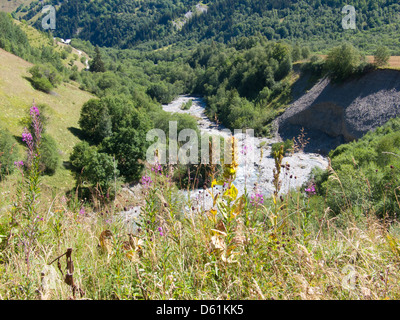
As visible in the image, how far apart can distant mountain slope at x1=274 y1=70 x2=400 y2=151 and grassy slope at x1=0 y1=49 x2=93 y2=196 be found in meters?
26.1

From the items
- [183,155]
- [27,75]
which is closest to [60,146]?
[183,155]

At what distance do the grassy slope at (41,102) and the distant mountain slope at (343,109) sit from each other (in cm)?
2613

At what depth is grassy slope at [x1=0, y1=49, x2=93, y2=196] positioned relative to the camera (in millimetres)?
25987

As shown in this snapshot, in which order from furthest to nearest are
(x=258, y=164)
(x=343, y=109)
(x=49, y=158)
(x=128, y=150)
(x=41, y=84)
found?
(x=41, y=84) → (x=343, y=109) → (x=128, y=150) → (x=49, y=158) → (x=258, y=164)

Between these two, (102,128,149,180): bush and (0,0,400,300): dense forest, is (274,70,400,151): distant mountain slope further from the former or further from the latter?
(102,128,149,180): bush

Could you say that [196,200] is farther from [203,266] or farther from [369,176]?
[369,176]

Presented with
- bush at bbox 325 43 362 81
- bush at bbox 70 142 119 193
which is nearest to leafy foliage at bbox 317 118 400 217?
bush at bbox 325 43 362 81

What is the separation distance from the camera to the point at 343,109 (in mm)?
32125

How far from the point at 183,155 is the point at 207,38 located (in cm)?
16642

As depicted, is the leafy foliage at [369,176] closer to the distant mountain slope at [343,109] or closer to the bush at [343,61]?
the distant mountain slope at [343,109]

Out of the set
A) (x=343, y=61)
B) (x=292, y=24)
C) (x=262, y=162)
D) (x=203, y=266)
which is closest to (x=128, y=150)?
(x=262, y=162)

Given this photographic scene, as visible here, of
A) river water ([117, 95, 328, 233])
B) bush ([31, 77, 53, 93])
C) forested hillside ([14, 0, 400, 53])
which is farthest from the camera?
forested hillside ([14, 0, 400, 53])

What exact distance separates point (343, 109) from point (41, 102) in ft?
119
